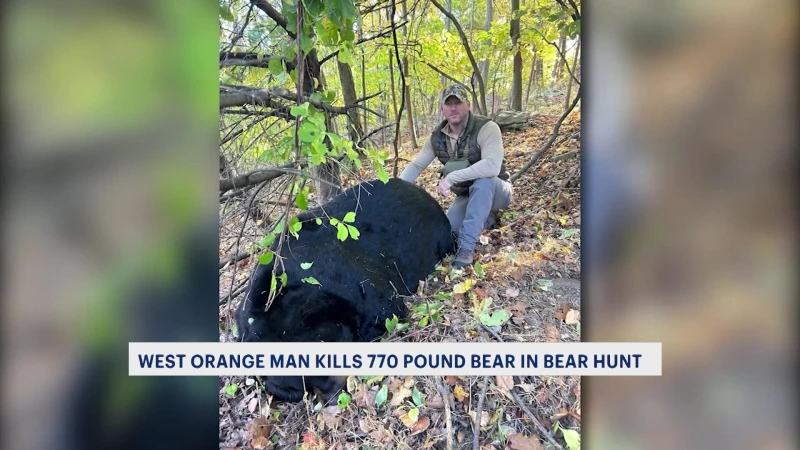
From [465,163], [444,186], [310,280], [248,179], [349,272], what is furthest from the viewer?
[465,163]

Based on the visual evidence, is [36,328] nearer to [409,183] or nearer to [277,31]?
[277,31]

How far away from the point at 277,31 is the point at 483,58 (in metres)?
2.86

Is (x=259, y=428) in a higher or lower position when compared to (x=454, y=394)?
lower

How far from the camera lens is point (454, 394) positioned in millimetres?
1725

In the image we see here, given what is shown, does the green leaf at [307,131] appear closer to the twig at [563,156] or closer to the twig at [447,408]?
the twig at [447,408]

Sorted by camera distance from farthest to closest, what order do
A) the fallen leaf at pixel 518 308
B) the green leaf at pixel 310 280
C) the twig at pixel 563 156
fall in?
1. the twig at pixel 563 156
2. the fallen leaf at pixel 518 308
3. the green leaf at pixel 310 280

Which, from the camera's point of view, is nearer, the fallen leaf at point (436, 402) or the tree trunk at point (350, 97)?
the fallen leaf at point (436, 402)

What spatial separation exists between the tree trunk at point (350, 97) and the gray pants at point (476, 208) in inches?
36.6

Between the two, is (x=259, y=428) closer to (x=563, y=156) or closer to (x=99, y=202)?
(x=99, y=202)

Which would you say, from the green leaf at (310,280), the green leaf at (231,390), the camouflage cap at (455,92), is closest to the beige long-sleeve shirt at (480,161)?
the camouflage cap at (455,92)

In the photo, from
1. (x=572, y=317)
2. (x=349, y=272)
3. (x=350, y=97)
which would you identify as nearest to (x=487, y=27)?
(x=350, y=97)

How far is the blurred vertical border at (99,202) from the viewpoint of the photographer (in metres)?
1.17

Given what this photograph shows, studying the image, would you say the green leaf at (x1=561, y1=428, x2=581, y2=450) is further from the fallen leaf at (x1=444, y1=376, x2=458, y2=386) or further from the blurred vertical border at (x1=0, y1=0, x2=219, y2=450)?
the blurred vertical border at (x1=0, y1=0, x2=219, y2=450)

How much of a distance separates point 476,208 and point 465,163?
34cm
